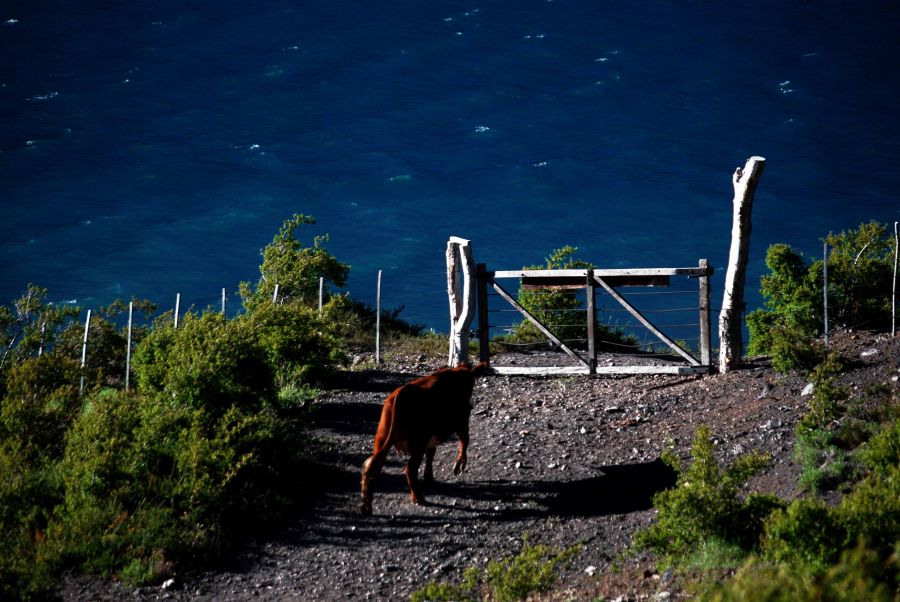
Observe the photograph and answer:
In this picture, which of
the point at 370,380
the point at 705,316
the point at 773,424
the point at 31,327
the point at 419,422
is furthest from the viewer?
the point at 370,380

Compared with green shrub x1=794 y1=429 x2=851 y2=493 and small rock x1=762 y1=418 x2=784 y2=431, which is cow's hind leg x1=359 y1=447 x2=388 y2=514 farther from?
small rock x1=762 y1=418 x2=784 y2=431

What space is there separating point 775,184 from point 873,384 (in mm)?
36281

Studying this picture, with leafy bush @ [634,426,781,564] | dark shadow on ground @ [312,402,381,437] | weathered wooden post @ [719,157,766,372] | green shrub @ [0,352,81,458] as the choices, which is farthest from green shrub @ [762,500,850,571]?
green shrub @ [0,352,81,458]

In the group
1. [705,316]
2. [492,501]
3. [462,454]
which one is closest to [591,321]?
[705,316]

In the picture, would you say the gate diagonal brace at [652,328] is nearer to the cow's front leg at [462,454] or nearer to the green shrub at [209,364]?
the cow's front leg at [462,454]

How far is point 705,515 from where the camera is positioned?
8414 millimetres

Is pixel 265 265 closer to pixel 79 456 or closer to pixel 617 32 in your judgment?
pixel 79 456

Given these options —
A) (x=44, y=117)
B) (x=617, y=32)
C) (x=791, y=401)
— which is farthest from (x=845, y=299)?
(x=44, y=117)

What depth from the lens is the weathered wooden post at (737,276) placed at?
15469 mm

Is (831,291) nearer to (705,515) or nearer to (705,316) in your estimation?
(705,316)

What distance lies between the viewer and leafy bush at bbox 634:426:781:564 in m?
8.33

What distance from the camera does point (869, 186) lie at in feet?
149

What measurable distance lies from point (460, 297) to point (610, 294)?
2.67 m

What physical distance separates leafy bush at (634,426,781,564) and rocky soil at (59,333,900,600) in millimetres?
322
